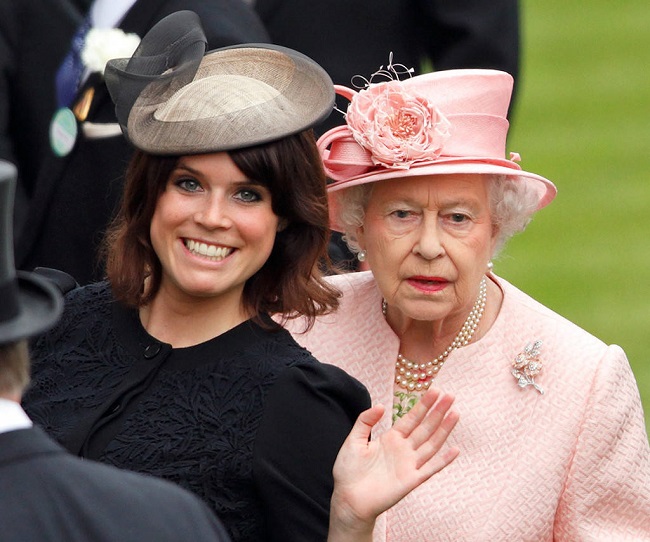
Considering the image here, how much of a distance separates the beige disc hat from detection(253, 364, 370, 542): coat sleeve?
53cm

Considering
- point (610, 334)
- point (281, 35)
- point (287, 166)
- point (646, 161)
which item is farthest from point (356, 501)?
point (646, 161)

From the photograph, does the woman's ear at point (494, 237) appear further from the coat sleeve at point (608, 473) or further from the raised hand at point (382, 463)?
the raised hand at point (382, 463)

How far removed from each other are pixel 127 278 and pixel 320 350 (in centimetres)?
71

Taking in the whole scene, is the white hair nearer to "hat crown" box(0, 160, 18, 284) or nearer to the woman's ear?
the woman's ear

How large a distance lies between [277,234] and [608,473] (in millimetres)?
995

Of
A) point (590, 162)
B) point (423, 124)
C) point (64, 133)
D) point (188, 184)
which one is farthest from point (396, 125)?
point (590, 162)

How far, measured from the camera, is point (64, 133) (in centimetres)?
544

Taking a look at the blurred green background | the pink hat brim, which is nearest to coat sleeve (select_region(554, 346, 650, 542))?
the pink hat brim

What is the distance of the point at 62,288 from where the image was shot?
179 inches

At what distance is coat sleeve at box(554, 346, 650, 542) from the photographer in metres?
4.62

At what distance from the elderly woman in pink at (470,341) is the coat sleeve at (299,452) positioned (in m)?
0.63

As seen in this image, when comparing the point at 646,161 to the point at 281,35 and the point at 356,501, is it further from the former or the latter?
the point at 356,501

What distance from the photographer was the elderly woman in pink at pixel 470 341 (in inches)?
183

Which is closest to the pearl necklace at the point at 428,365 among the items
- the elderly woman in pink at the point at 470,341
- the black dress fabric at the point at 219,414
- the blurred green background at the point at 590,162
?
the elderly woman in pink at the point at 470,341
